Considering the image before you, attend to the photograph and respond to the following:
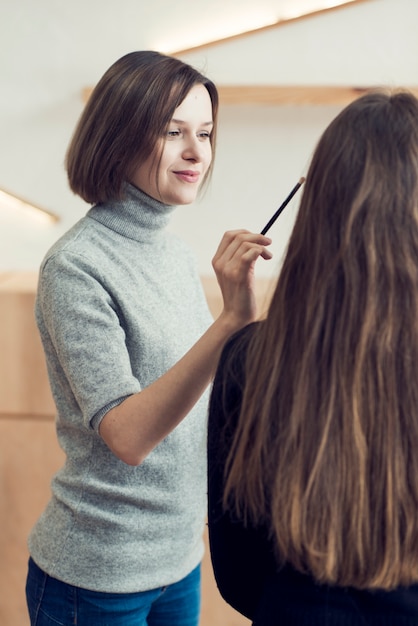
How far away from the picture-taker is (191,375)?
0.85m

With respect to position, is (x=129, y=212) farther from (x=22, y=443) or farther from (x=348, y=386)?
(x=22, y=443)

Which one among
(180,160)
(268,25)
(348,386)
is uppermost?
(268,25)

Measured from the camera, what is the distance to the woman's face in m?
0.99

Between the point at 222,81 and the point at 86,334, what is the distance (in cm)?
80

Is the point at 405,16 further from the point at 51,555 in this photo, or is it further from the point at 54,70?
the point at 51,555

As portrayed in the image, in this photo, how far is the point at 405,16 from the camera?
4.87 ft

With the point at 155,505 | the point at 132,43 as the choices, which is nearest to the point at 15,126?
the point at 132,43

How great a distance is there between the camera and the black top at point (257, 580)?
69 cm

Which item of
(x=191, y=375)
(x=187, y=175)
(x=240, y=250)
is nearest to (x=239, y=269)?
(x=240, y=250)

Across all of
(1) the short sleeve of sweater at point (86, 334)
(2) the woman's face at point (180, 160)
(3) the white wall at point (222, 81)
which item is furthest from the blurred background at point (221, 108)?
(1) the short sleeve of sweater at point (86, 334)

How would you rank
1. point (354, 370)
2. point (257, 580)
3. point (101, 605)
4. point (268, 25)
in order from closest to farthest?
point (354, 370) → point (257, 580) → point (101, 605) → point (268, 25)

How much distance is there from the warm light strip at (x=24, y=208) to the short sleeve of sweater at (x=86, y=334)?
0.71 meters

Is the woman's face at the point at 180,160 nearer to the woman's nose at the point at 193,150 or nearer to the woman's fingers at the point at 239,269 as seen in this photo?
the woman's nose at the point at 193,150

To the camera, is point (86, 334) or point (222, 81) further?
point (222, 81)
